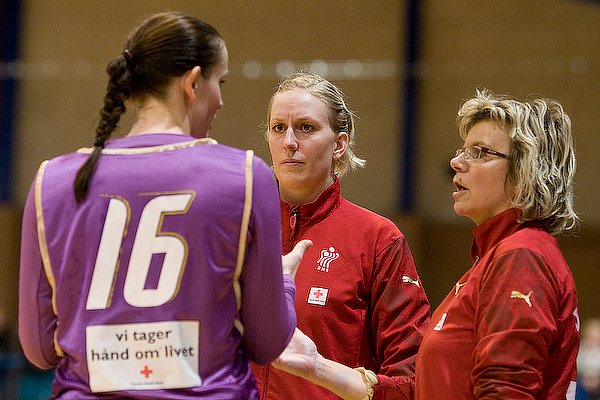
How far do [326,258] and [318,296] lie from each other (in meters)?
0.14

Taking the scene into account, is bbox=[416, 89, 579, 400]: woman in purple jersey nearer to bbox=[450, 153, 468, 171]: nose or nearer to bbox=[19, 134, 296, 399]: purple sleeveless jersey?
bbox=[450, 153, 468, 171]: nose

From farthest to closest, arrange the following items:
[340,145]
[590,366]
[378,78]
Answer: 1. [378,78]
2. [590,366]
3. [340,145]

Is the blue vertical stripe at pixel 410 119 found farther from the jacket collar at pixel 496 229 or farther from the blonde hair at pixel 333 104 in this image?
the jacket collar at pixel 496 229

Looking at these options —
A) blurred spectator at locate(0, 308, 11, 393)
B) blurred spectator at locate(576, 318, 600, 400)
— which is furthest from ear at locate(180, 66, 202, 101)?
blurred spectator at locate(0, 308, 11, 393)

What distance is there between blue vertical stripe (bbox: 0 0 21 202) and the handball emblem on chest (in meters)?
7.30

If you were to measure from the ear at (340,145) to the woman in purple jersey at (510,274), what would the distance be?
51 cm

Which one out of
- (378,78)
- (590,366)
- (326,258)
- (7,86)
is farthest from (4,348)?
(326,258)

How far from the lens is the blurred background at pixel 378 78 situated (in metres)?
8.46

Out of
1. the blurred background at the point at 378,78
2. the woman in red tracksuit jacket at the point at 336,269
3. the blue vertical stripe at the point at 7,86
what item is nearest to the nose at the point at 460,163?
the woman in red tracksuit jacket at the point at 336,269

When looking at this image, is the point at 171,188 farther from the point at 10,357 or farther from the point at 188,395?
the point at 10,357

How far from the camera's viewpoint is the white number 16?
6.22ft

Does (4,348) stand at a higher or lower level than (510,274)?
lower

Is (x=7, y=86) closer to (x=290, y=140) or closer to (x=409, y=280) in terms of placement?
(x=290, y=140)

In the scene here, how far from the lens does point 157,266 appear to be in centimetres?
190
